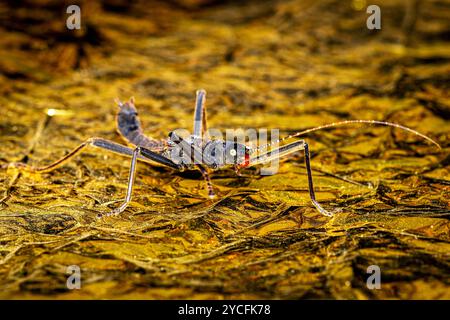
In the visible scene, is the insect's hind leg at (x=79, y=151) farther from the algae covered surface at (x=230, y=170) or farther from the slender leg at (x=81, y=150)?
the algae covered surface at (x=230, y=170)

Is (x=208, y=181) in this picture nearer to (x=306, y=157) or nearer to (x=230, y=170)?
(x=230, y=170)

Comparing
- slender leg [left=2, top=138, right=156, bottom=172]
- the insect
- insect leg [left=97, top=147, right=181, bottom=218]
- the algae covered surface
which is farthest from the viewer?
slender leg [left=2, top=138, right=156, bottom=172]

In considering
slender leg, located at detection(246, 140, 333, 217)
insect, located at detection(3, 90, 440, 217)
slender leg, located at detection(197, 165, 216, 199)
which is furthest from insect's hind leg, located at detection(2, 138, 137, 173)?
slender leg, located at detection(246, 140, 333, 217)

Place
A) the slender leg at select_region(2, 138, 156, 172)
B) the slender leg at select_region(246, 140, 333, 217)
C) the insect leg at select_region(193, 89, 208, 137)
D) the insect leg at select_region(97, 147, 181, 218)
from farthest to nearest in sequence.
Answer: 1. the insect leg at select_region(193, 89, 208, 137)
2. the slender leg at select_region(2, 138, 156, 172)
3. the slender leg at select_region(246, 140, 333, 217)
4. the insect leg at select_region(97, 147, 181, 218)

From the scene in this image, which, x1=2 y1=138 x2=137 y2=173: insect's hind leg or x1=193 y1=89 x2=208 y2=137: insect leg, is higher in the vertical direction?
x1=193 y1=89 x2=208 y2=137: insect leg

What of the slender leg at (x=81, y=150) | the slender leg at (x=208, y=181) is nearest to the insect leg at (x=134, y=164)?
the slender leg at (x=208, y=181)

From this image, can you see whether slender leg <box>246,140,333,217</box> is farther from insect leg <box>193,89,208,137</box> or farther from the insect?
insect leg <box>193,89,208,137</box>

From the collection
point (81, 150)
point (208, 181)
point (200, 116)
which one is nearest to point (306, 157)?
point (208, 181)
